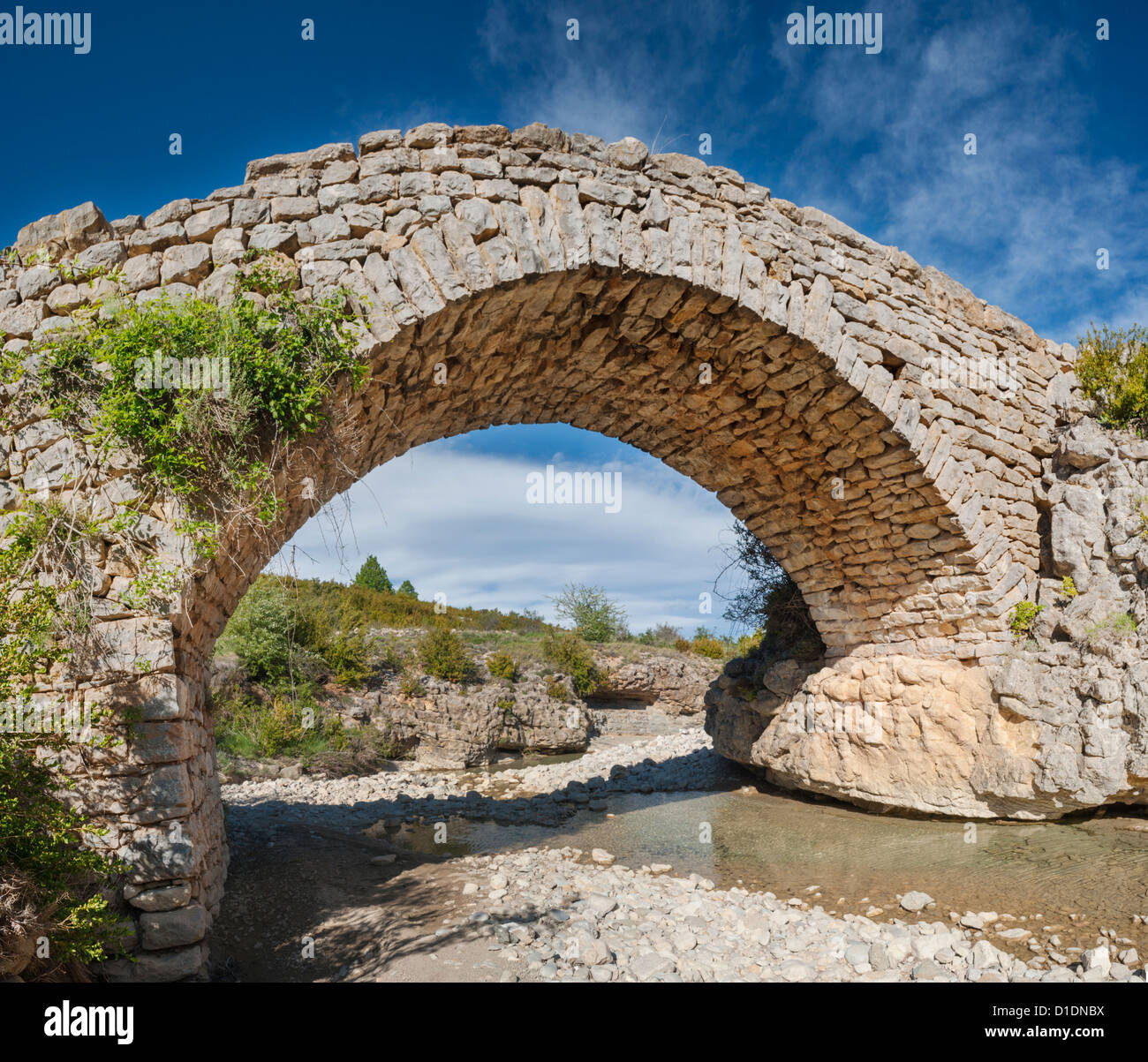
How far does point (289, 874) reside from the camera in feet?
16.9

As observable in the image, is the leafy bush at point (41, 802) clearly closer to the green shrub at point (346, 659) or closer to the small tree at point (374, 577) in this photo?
the green shrub at point (346, 659)

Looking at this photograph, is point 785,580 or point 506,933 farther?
point 785,580

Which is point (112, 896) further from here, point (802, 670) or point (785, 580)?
point (785, 580)

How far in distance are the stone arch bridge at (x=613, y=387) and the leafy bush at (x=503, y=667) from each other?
30.2 ft

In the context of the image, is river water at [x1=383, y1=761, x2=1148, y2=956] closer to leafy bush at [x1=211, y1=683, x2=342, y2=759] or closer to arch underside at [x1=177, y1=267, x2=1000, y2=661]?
arch underside at [x1=177, y1=267, x2=1000, y2=661]

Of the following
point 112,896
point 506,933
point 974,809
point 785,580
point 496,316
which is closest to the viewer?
point 112,896

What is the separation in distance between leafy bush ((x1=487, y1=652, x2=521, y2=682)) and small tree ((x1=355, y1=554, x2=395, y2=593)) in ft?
32.8

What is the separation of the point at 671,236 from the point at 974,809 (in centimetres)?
559

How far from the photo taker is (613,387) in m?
6.05

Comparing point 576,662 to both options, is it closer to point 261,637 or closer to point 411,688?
point 411,688

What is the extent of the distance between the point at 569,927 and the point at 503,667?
454 inches

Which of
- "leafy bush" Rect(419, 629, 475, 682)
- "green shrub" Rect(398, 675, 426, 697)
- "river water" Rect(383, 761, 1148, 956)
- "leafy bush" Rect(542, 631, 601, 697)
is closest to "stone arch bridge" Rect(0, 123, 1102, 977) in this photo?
"river water" Rect(383, 761, 1148, 956)

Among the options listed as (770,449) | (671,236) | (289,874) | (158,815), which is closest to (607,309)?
(671,236)

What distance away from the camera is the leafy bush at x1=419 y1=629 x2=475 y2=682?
1483 centimetres
